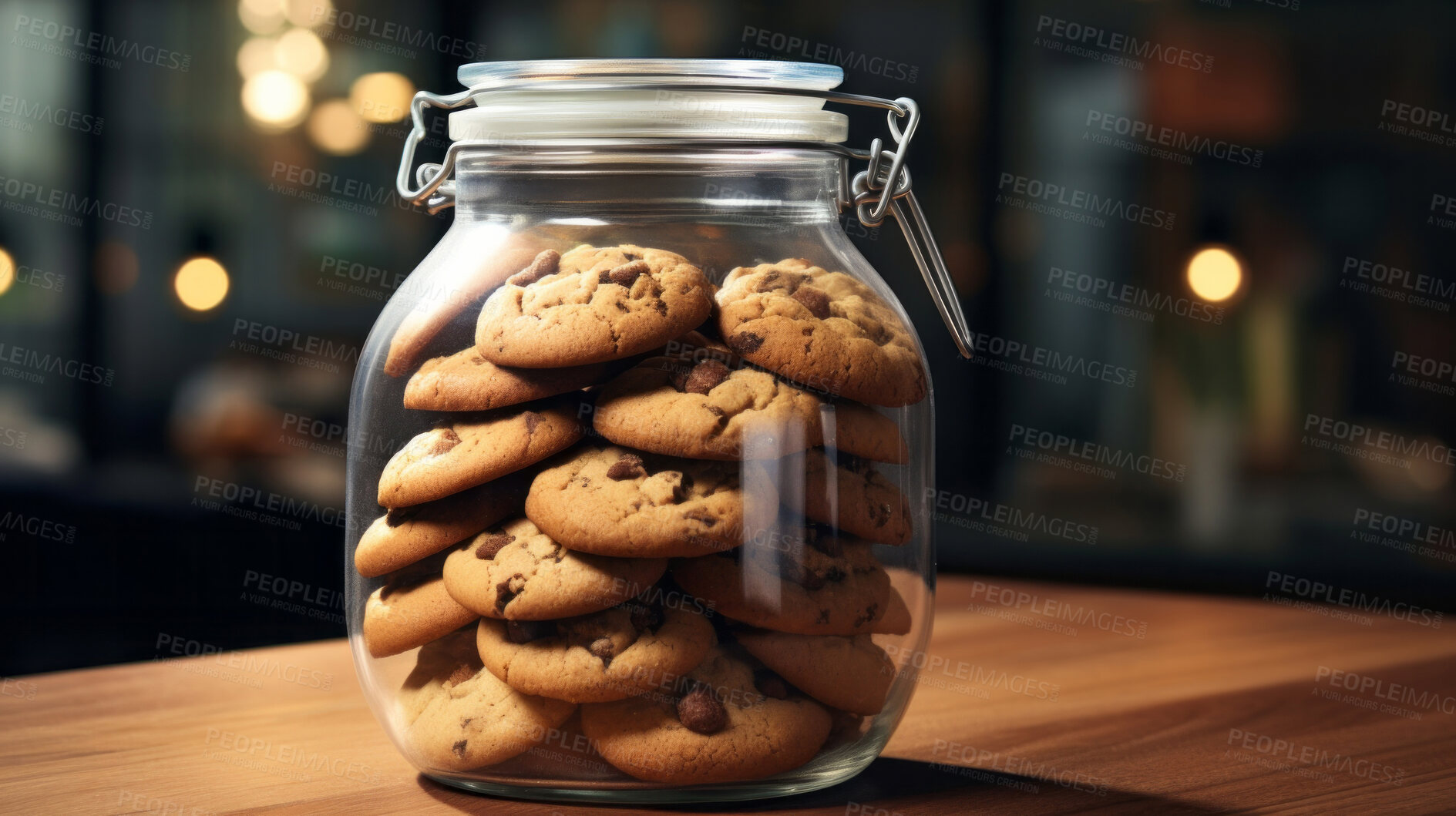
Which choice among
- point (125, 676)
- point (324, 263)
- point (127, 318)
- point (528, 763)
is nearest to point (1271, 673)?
point (528, 763)

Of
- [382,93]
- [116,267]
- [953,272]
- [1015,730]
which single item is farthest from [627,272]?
[116,267]

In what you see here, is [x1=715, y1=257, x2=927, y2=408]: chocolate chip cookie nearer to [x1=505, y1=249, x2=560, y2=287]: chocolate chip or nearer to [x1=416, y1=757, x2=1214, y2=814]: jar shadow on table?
[x1=505, y1=249, x2=560, y2=287]: chocolate chip

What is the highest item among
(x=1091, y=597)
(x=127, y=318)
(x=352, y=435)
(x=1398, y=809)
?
(x=352, y=435)

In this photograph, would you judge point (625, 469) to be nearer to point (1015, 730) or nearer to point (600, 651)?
point (600, 651)

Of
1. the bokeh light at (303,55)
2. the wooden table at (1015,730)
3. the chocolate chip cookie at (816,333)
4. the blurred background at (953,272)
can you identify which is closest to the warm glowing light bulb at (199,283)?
the blurred background at (953,272)

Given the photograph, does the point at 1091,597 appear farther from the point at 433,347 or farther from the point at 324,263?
the point at 324,263

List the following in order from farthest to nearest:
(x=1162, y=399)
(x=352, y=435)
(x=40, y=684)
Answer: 1. (x=1162, y=399)
2. (x=40, y=684)
3. (x=352, y=435)
